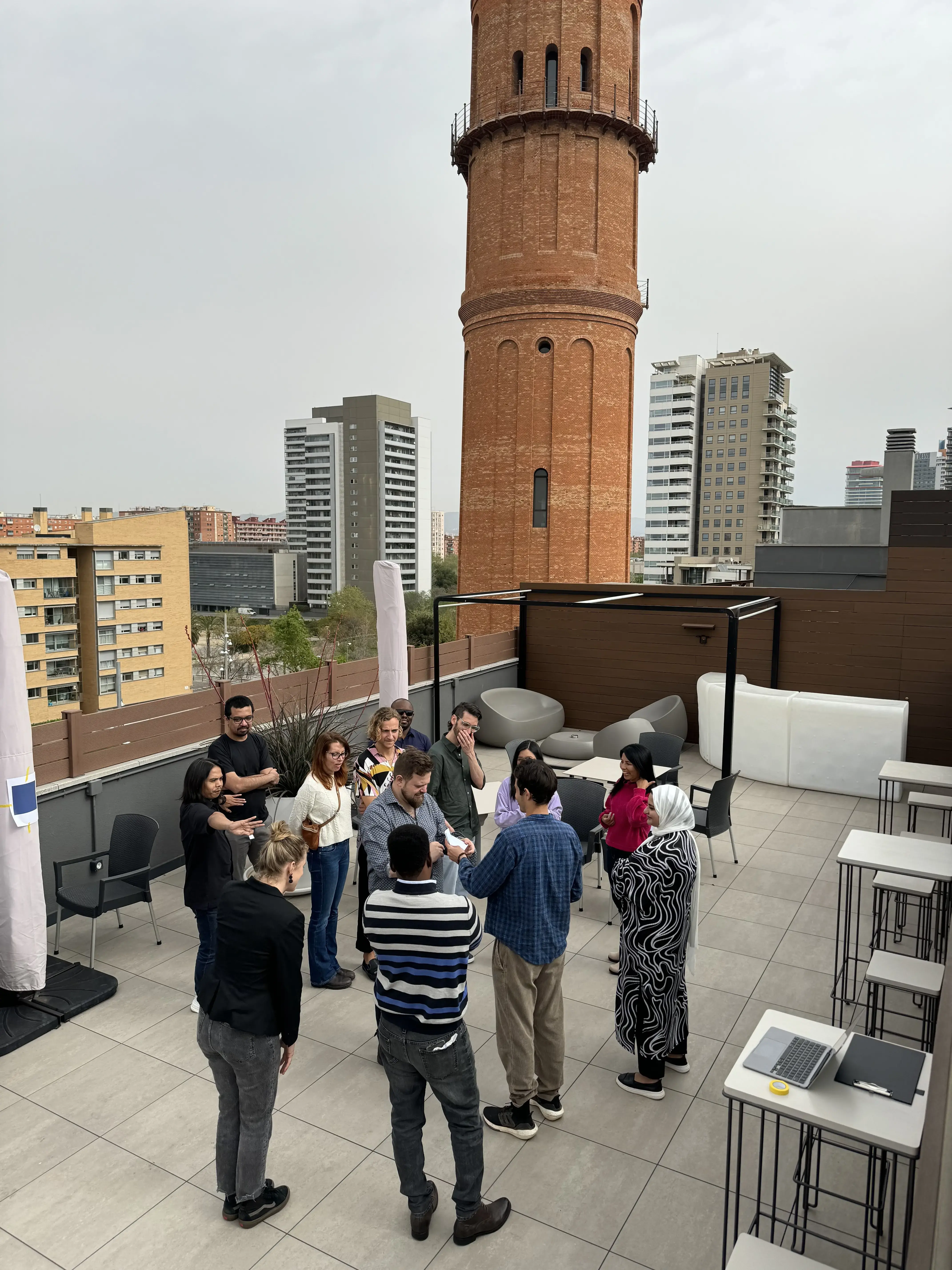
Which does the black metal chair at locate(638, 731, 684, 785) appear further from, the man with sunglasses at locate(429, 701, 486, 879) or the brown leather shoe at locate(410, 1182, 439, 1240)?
the brown leather shoe at locate(410, 1182, 439, 1240)

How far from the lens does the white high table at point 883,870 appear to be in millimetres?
4438

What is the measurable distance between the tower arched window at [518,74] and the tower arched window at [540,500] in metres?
9.13

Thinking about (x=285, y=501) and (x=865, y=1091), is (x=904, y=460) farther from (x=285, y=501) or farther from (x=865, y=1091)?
(x=285, y=501)

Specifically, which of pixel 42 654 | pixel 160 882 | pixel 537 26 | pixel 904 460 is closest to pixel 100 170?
pixel 42 654

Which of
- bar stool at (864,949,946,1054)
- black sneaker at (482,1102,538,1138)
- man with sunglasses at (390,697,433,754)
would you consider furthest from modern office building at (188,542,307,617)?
bar stool at (864,949,946,1054)

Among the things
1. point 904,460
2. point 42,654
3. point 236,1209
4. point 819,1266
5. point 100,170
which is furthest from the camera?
point 100,170

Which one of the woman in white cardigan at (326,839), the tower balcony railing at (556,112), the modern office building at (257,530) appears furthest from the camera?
the modern office building at (257,530)

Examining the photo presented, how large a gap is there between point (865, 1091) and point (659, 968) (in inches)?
55.1

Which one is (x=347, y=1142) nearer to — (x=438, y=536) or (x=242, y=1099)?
(x=242, y=1099)

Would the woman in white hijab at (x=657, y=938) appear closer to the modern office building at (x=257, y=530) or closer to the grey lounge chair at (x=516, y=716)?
the grey lounge chair at (x=516, y=716)

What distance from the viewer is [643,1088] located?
4.13m

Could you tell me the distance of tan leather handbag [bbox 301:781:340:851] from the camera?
4.91 meters

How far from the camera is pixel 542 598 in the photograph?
13898 millimetres

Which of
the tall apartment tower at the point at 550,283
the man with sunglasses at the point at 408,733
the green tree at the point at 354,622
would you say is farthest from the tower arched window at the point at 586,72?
the green tree at the point at 354,622
